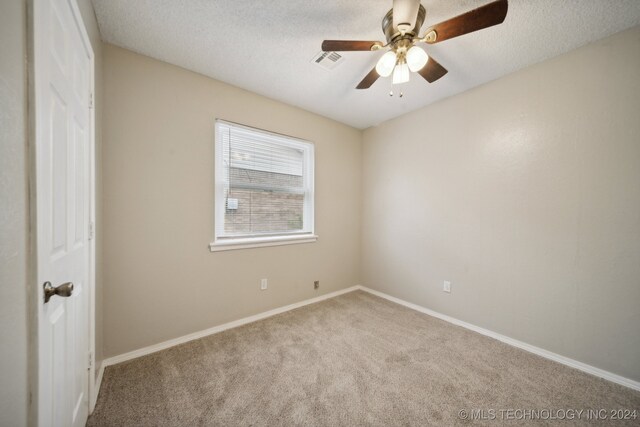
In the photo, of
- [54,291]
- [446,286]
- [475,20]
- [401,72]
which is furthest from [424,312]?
[54,291]

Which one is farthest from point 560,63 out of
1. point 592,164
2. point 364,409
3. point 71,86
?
point 71,86

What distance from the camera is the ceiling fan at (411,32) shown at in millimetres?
1232

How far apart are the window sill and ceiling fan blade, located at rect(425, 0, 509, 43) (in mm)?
2241

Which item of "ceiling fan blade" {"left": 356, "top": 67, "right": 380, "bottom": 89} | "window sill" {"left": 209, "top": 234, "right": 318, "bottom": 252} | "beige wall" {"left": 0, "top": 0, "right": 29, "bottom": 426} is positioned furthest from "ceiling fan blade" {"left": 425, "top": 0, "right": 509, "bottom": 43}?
"window sill" {"left": 209, "top": 234, "right": 318, "bottom": 252}

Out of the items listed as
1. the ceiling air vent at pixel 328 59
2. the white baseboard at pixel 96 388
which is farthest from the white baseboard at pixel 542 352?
the white baseboard at pixel 96 388

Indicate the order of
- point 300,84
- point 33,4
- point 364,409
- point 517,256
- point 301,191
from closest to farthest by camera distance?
1. point 33,4
2. point 364,409
3. point 517,256
4. point 300,84
5. point 301,191

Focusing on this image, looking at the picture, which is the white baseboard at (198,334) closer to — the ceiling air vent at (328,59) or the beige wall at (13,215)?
the beige wall at (13,215)

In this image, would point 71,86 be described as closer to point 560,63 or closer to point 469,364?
point 469,364

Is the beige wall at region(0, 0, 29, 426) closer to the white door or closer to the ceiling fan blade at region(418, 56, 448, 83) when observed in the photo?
the white door

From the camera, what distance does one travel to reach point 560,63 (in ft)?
6.39

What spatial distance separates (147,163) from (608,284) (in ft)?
12.4

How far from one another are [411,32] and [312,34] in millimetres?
743

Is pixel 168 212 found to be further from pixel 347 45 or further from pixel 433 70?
pixel 433 70

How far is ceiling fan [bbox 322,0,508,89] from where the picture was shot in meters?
1.23
